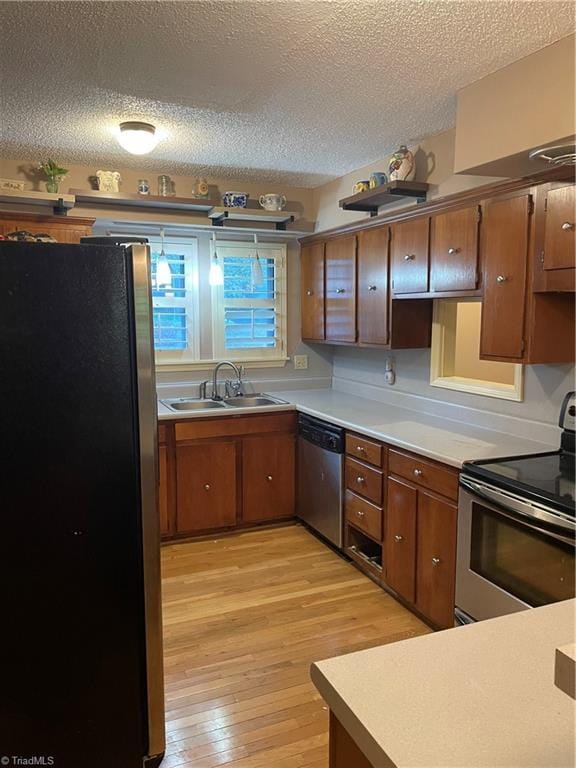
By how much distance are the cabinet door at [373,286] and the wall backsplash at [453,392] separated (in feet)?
1.02

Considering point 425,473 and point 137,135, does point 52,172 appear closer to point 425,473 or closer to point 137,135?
point 137,135

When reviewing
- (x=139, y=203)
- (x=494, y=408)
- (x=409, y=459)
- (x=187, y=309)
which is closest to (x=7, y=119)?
(x=139, y=203)

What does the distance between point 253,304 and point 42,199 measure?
169 centimetres

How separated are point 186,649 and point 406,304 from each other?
2248 millimetres

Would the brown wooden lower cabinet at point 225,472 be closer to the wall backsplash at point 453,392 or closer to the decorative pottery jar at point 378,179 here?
the wall backsplash at point 453,392

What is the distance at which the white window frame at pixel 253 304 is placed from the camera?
433 centimetres

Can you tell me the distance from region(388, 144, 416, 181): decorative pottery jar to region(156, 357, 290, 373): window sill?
6.06 ft

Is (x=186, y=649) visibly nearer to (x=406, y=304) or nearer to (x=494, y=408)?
(x=494, y=408)

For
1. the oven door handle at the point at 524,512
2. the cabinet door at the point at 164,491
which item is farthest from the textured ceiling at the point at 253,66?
the cabinet door at the point at 164,491

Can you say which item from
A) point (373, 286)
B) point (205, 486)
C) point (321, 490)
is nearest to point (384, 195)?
point (373, 286)

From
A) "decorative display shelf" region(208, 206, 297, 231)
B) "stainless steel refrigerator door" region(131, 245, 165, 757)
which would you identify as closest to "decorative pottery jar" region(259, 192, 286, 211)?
"decorative display shelf" region(208, 206, 297, 231)

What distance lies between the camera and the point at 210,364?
437cm

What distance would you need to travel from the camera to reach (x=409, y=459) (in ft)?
9.19

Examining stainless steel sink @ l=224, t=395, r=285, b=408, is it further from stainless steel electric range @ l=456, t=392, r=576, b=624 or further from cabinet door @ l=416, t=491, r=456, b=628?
stainless steel electric range @ l=456, t=392, r=576, b=624
